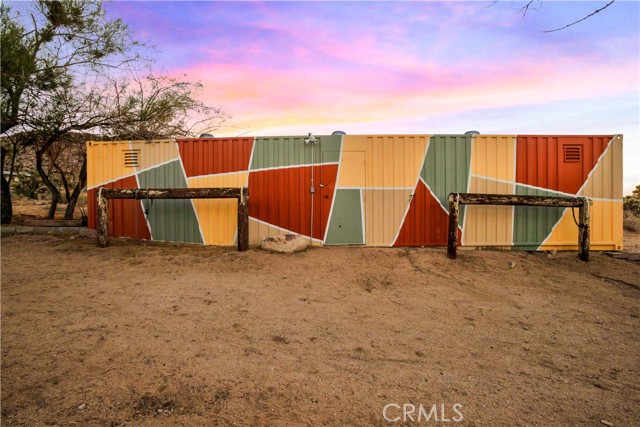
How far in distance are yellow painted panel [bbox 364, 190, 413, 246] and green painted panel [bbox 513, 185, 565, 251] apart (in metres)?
2.49

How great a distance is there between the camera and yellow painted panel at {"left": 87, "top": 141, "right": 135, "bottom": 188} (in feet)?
27.5

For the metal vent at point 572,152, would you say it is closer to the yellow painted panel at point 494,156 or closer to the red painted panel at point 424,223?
the yellow painted panel at point 494,156

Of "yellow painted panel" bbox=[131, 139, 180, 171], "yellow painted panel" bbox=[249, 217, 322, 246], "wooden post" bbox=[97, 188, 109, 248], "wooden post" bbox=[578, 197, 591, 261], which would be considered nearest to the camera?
"wooden post" bbox=[578, 197, 591, 261]

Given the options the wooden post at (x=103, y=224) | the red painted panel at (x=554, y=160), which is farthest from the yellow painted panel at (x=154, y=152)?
the red painted panel at (x=554, y=160)

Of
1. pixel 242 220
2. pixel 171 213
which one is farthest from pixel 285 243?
pixel 171 213

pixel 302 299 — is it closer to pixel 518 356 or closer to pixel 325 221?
pixel 518 356

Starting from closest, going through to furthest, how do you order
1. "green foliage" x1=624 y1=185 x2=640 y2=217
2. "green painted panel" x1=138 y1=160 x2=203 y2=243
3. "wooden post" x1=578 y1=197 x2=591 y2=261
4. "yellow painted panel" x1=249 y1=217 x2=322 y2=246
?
"wooden post" x1=578 y1=197 x2=591 y2=261 < "yellow painted panel" x1=249 y1=217 x2=322 y2=246 < "green painted panel" x1=138 y1=160 x2=203 y2=243 < "green foliage" x1=624 y1=185 x2=640 y2=217

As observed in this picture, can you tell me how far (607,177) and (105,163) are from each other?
1158 cm

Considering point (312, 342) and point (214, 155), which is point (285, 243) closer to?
point (214, 155)

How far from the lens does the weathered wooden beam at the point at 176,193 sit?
23.7ft

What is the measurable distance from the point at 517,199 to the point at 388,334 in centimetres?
481

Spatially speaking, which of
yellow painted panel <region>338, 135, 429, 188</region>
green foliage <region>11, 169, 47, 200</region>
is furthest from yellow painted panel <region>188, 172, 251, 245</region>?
green foliage <region>11, 169, 47, 200</region>

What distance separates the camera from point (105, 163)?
27.7 ft

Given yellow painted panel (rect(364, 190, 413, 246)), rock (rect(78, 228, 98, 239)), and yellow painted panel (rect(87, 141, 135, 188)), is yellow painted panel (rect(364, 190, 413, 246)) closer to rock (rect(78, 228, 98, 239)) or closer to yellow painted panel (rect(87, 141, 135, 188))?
yellow painted panel (rect(87, 141, 135, 188))
